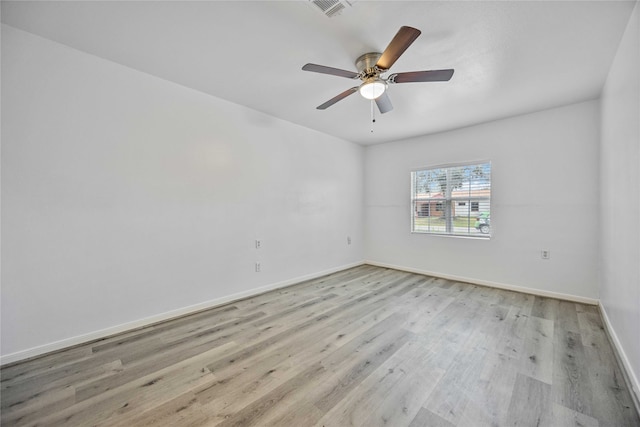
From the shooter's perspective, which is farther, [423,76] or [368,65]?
[368,65]

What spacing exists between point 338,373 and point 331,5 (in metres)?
2.49

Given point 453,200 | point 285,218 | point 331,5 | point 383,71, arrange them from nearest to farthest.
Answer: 1. point 331,5
2. point 383,71
3. point 285,218
4. point 453,200

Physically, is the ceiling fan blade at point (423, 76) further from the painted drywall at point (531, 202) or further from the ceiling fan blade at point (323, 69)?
the painted drywall at point (531, 202)

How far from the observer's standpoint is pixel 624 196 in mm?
1885

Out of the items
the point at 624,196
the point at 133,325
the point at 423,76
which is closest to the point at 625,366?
the point at 624,196

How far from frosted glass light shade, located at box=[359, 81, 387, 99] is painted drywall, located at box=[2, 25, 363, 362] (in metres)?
1.48

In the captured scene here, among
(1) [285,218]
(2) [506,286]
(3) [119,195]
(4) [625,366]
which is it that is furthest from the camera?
(1) [285,218]

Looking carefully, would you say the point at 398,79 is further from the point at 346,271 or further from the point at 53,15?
the point at 346,271

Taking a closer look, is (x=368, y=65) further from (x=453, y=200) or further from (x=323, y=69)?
(x=453, y=200)

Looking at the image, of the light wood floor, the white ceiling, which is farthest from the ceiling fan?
the light wood floor

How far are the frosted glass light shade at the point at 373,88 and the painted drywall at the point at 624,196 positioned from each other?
1.57 m

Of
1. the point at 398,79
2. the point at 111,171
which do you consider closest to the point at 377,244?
the point at 398,79

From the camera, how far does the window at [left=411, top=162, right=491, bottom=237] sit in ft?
12.8

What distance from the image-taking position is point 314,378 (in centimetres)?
175
